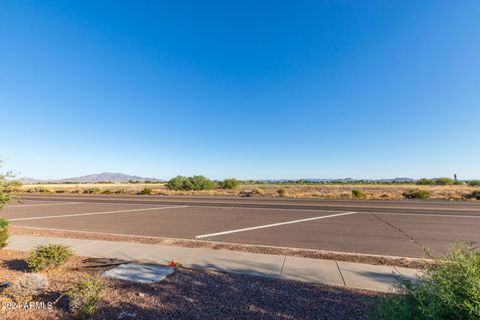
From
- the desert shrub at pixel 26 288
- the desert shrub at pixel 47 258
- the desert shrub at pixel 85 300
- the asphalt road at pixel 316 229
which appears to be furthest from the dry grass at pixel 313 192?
the desert shrub at pixel 85 300

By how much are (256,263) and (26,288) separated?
16.1 ft

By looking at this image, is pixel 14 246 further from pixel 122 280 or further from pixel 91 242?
pixel 122 280

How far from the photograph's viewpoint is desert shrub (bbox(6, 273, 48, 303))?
4.00 metres

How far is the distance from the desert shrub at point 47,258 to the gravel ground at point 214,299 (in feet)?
0.87

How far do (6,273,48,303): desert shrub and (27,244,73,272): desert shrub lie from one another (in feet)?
4.13

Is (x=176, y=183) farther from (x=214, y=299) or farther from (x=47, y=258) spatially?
(x=214, y=299)

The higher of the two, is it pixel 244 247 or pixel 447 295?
pixel 447 295

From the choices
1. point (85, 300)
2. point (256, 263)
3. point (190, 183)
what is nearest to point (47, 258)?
point (85, 300)

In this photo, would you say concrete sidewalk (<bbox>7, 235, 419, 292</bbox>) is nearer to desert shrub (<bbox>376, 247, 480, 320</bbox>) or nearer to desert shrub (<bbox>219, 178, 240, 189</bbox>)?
desert shrub (<bbox>376, 247, 480, 320</bbox>)

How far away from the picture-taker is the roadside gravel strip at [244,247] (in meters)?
6.60

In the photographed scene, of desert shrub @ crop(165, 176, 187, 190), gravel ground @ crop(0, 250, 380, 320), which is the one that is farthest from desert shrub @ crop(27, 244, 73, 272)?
desert shrub @ crop(165, 176, 187, 190)

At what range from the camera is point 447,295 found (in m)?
2.40

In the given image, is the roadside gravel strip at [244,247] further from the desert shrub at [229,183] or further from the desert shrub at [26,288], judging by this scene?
the desert shrub at [229,183]

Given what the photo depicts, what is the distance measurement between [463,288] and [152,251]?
7.55 m
